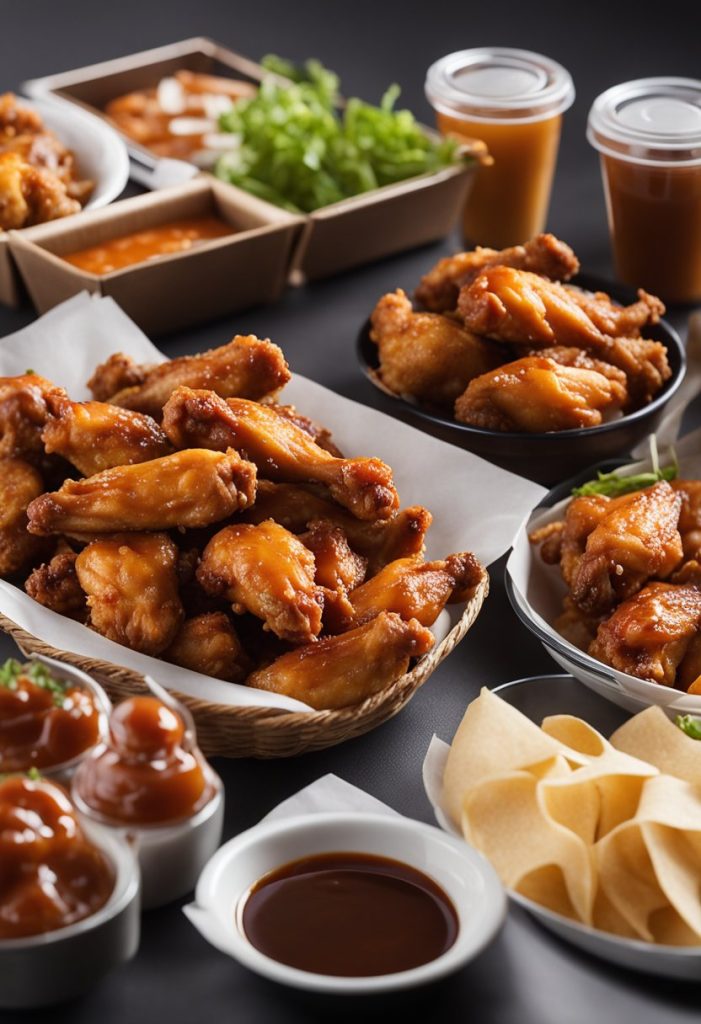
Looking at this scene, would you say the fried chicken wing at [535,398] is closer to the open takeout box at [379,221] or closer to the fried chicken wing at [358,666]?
the fried chicken wing at [358,666]

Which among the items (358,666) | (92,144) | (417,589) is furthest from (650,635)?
(92,144)

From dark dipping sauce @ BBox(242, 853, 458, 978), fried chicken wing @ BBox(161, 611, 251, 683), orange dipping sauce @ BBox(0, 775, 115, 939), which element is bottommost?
dark dipping sauce @ BBox(242, 853, 458, 978)

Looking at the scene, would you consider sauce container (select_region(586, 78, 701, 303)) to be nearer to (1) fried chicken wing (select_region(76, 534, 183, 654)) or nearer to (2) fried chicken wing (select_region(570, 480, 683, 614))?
(2) fried chicken wing (select_region(570, 480, 683, 614))

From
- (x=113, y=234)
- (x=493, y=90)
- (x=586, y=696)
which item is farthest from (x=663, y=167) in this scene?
(x=586, y=696)

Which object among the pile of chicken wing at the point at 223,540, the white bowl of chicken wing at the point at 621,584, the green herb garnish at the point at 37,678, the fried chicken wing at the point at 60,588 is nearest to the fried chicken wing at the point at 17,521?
the pile of chicken wing at the point at 223,540

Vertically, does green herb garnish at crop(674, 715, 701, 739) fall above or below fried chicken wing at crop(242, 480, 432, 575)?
below

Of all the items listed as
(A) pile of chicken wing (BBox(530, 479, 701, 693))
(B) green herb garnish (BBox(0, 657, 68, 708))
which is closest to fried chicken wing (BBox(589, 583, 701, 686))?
(A) pile of chicken wing (BBox(530, 479, 701, 693))
